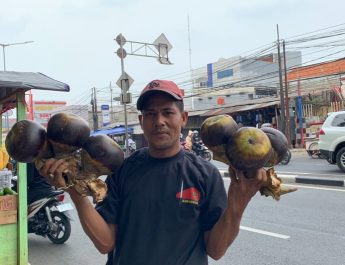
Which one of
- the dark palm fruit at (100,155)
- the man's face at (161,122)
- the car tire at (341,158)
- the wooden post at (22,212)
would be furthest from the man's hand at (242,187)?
the car tire at (341,158)

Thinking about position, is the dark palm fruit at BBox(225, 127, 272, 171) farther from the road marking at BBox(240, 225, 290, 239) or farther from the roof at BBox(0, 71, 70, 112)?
the road marking at BBox(240, 225, 290, 239)

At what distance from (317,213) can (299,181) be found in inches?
148

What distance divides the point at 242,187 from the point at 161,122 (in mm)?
423

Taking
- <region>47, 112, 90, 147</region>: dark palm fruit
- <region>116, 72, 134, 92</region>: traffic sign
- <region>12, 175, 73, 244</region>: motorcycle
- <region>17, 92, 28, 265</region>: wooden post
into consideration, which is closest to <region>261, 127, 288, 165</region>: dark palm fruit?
<region>47, 112, 90, 147</region>: dark palm fruit

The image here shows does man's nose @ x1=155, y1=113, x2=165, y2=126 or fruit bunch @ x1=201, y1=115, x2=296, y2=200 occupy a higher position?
man's nose @ x1=155, y1=113, x2=165, y2=126

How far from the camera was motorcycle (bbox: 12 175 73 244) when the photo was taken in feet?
18.2

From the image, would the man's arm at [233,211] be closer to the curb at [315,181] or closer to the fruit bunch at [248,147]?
the fruit bunch at [248,147]

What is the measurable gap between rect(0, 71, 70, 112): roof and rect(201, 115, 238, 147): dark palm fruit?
2403 mm

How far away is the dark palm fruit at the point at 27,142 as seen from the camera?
153cm

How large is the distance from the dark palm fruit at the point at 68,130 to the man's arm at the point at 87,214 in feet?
0.29

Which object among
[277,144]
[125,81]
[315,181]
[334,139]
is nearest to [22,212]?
[277,144]

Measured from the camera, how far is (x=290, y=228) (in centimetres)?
592

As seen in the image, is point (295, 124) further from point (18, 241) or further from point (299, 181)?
point (18, 241)

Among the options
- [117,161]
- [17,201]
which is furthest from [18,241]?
[117,161]
